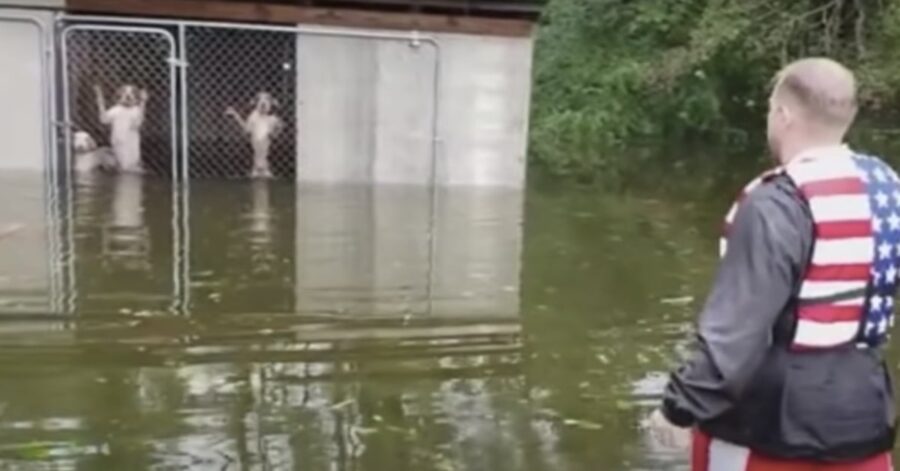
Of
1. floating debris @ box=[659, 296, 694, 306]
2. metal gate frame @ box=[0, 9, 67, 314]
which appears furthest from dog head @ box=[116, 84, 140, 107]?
floating debris @ box=[659, 296, 694, 306]

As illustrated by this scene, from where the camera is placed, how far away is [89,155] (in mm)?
11125

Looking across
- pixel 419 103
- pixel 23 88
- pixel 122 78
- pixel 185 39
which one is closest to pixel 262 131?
pixel 185 39

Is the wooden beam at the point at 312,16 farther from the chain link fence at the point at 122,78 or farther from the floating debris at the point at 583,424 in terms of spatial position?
the floating debris at the point at 583,424

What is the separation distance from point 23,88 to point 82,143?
68 cm

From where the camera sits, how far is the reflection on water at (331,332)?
4723 millimetres

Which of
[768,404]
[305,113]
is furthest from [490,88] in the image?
[768,404]

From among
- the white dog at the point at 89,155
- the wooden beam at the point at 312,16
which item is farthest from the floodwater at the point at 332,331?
the wooden beam at the point at 312,16

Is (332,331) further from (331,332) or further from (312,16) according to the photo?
(312,16)

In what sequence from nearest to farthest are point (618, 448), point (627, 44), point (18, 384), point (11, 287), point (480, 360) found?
1. point (618, 448)
2. point (18, 384)
3. point (480, 360)
4. point (11, 287)
5. point (627, 44)

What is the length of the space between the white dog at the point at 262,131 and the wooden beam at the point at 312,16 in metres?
0.78

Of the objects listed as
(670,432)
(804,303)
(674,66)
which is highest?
(674,66)

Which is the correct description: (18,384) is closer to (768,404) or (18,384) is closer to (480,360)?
(480,360)

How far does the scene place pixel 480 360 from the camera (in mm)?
5836

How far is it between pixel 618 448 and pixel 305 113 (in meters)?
6.96
